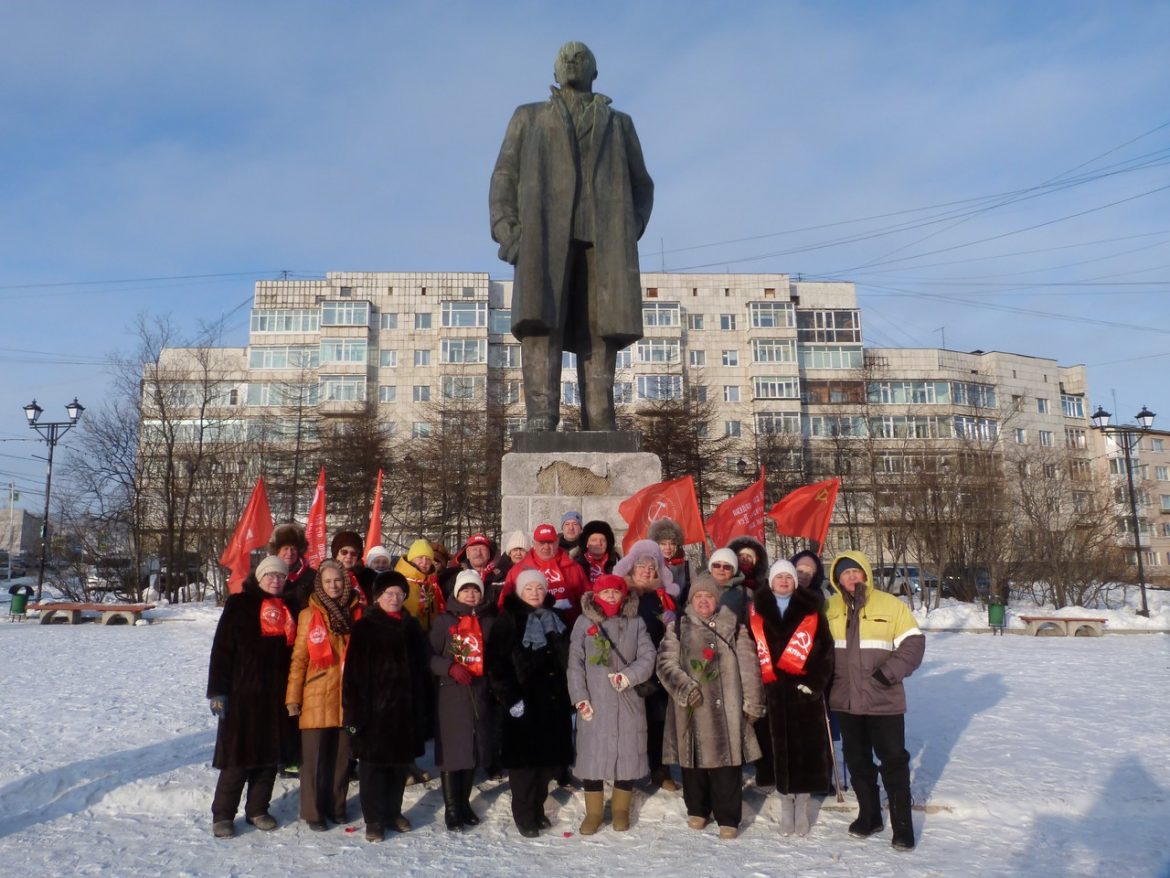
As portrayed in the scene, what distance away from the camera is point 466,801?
5.12 meters

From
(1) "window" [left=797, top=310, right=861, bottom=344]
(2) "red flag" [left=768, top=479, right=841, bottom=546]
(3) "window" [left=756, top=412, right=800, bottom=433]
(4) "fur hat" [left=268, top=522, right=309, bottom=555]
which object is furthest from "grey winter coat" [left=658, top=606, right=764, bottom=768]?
(1) "window" [left=797, top=310, right=861, bottom=344]

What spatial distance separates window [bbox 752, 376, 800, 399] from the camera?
179 feet

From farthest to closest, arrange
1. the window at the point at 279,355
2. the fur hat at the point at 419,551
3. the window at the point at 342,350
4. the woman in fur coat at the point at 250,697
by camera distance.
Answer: the window at the point at 279,355
the window at the point at 342,350
the fur hat at the point at 419,551
the woman in fur coat at the point at 250,697

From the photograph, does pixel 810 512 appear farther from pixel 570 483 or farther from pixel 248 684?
pixel 248 684

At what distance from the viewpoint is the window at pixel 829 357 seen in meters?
56.0

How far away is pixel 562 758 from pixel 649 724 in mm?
657

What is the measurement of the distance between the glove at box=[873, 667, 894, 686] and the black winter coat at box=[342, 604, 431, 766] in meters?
2.62

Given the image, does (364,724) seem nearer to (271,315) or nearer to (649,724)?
(649,724)

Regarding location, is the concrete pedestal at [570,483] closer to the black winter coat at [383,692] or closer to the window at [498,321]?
the black winter coat at [383,692]

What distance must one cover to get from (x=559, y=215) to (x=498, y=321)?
47.8m

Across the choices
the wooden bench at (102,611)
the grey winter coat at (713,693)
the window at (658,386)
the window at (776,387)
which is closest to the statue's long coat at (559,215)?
the grey winter coat at (713,693)

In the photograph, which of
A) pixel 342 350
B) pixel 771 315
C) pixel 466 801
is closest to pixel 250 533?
pixel 466 801

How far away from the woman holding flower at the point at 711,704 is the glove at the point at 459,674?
1142 millimetres

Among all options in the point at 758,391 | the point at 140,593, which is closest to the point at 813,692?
the point at 140,593
